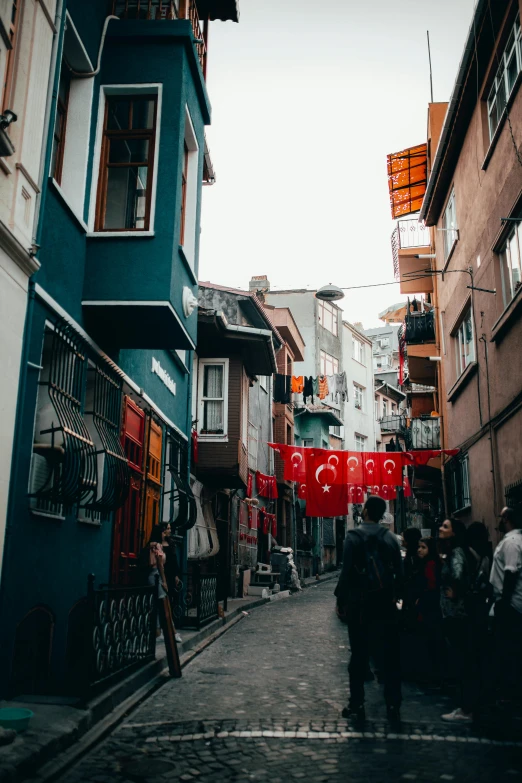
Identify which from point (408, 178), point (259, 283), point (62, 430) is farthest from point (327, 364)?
point (62, 430)

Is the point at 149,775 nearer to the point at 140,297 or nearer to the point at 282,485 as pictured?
the point at 140,297

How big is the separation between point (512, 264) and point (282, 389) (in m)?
20.1

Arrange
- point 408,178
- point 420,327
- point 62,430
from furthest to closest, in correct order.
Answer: point 408,178
point 420,327
point 62,430

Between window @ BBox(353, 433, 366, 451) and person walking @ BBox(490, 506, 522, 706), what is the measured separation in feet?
146

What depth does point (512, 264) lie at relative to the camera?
1234 cm

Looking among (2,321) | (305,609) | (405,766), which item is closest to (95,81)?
(2,321)

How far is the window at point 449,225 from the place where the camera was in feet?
57.3

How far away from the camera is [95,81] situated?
32.7ft

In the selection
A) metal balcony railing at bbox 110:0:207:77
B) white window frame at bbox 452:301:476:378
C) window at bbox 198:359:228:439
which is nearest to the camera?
metal balcony railing at bbox 110:0:207:77

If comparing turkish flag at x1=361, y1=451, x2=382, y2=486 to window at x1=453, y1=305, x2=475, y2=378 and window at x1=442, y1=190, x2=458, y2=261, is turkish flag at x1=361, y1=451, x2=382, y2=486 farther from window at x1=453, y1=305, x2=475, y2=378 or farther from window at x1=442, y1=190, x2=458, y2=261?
window at x1=442, y1=190, x2=458, y2=261

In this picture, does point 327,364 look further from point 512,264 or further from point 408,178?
point 512,264

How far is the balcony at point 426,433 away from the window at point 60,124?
1516 centimetres

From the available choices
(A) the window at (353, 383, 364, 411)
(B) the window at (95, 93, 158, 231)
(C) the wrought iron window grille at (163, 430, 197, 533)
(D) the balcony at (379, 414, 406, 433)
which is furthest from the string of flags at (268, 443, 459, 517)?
(D) the balcony at (379, 414, 406, 433)

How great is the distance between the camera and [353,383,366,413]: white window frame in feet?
172
